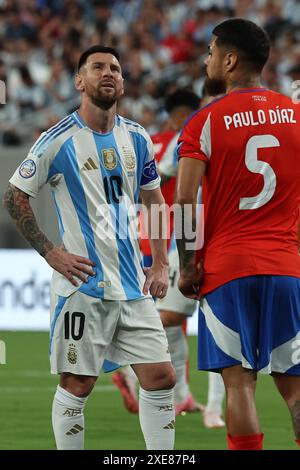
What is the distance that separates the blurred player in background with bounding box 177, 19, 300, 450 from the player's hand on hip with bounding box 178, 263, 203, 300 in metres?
0.01

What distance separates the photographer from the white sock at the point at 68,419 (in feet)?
19.3

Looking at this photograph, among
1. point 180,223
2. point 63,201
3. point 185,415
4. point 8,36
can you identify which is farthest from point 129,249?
point 8,36

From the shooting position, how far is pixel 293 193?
17.5 feet

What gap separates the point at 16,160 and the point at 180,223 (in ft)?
37.9

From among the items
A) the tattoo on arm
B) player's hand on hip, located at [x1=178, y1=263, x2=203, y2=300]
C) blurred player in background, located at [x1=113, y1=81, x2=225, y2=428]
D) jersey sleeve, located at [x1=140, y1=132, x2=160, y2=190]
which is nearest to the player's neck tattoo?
the tattoo on arm

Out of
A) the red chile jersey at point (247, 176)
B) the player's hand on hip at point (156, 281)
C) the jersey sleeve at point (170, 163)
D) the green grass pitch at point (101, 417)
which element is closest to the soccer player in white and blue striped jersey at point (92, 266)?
the player's hand on hip at point (156, 281)

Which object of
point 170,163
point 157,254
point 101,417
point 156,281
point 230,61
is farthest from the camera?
point 101,417

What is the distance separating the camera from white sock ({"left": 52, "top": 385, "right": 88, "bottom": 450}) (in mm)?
5883

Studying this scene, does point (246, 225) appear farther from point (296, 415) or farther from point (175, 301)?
point (175, 301)

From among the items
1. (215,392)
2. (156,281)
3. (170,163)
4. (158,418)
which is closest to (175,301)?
(215,392)

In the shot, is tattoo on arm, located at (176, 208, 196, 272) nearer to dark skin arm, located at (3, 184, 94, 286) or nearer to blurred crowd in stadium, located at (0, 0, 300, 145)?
dark skin arm, located at (3, 184, 94, 286)

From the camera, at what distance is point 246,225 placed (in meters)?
5.29

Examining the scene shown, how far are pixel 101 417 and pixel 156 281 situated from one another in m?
3.00

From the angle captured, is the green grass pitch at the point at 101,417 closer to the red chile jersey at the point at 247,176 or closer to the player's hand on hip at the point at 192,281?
the player's hand on hip at the point at 192,281
